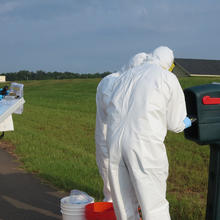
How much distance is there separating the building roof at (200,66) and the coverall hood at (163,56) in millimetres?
48222

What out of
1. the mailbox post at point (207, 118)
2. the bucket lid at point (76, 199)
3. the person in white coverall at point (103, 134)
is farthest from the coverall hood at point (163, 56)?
the bucket lid at point (76, 199)

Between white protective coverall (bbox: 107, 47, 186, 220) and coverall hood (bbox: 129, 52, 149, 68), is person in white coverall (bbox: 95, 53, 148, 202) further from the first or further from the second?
white protective coverall (bbox: 107, 47, 186, 220)

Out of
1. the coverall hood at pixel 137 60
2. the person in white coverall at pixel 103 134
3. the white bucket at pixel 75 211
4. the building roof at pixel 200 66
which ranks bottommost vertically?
the building roof at pixel 200 66

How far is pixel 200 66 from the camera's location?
177 ft

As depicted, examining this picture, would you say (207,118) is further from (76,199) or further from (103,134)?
(103,134)

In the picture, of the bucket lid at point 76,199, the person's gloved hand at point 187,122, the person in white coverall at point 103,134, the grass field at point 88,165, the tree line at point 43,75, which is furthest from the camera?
the tree line at point 43,75

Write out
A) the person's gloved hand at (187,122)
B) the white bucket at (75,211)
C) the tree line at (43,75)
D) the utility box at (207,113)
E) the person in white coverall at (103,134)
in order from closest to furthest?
the person's gloved hand at (187,122)
the utility box at (207,113)
the white bucket at (75,211)
the person in white coverall at (103,134)
the tree line at (43,75)

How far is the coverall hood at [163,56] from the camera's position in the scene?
13.1 ft

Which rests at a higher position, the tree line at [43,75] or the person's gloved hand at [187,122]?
the person's gloved hand at [187,122]

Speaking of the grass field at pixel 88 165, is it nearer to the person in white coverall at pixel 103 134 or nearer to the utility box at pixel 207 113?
the person in white coverall at pixel 103 134

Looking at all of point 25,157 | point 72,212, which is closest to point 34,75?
point 25,157

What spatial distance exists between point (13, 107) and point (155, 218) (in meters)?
2.89

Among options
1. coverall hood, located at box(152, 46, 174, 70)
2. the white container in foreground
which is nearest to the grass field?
the white container in foreground

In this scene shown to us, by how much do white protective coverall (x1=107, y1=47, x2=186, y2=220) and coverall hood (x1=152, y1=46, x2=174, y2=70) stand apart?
42 centimetres
